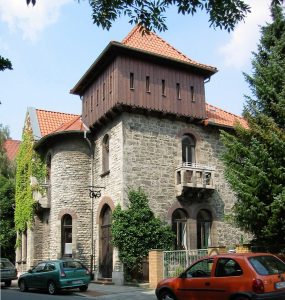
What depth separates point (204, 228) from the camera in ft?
77.0

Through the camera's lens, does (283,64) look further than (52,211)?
No

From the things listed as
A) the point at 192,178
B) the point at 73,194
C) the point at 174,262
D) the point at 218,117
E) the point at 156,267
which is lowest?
the point at 156,267

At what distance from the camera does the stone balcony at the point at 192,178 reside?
22078mm

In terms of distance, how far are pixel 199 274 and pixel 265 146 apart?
5503 mm

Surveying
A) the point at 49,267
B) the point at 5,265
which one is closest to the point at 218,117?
the point at 49,267

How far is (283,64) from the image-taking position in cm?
1534

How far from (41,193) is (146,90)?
8.62m

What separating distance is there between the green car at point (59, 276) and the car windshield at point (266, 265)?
9404 mm

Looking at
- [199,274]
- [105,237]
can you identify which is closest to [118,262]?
[105,237]

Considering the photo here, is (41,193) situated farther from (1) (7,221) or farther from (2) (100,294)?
(2) (100,294)

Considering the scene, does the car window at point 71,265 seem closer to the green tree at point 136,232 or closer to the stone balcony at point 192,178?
the green tree at point 136,232

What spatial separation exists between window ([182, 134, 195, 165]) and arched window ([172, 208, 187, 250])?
106 inches

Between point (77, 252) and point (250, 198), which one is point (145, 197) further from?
point (250, 198)

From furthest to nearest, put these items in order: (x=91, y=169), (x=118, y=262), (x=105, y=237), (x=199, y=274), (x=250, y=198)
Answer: (x=91, y=169)
(x=105, y=237)
(x=118, y=262)
(x=250, y=198)
(x=199, y=274)
